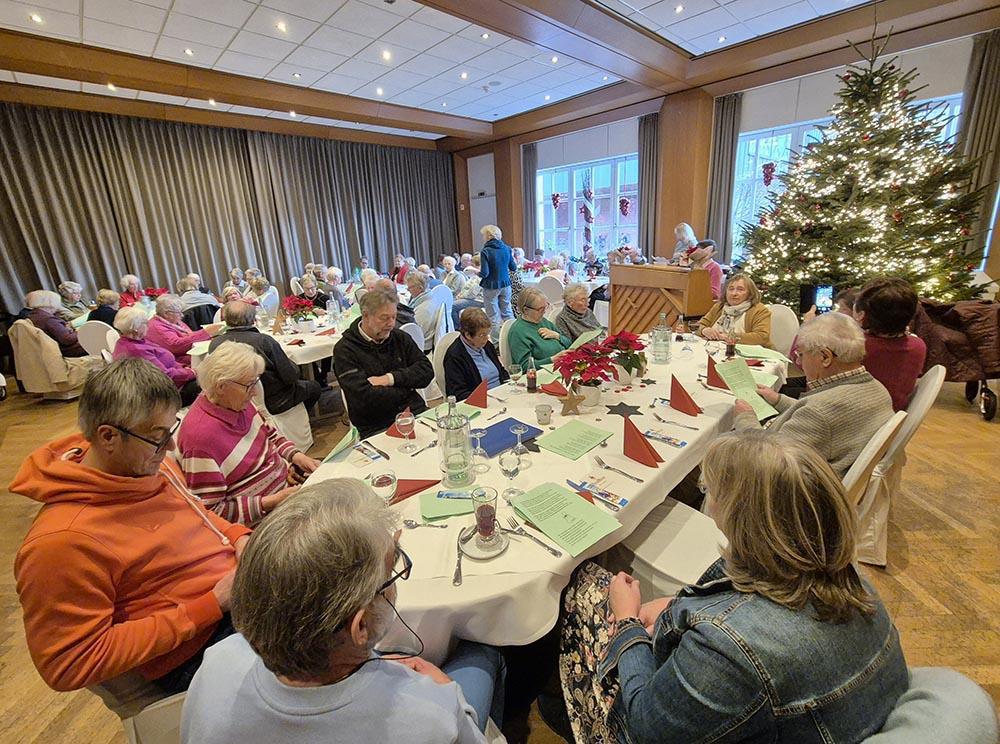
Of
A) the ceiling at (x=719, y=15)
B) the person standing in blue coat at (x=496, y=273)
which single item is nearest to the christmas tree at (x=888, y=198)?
the ceiling at (x=719, y=15)

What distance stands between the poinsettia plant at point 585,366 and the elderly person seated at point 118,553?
1411 mm

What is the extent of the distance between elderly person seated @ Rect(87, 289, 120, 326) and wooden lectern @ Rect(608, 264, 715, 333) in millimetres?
5827

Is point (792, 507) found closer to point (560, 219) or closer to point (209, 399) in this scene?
point (209, 399)

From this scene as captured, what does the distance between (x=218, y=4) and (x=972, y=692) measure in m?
5.99

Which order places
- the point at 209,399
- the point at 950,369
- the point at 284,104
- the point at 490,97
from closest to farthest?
1. the point at 209,399
2. the point at 950,369
3. the point at 284,104
4. the point at 490,97

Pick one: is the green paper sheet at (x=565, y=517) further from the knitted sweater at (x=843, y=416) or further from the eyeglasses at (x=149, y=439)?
the eyeglasses at (x=149, y=439)

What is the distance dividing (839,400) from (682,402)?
57 centimetres

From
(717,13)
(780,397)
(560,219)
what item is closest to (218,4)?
(717,13)

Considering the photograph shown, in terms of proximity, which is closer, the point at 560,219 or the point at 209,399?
the point at 209,399

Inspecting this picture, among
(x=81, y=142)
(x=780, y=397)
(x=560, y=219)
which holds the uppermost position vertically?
(x=81, y=142)

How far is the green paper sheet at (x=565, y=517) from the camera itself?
1.24 meters

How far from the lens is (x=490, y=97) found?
289 inches

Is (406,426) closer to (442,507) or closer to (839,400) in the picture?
(442,507)

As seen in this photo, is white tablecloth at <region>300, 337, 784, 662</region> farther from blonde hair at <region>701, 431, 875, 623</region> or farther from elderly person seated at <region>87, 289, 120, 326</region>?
elderly person seated at <region>87, 289, 120, 326</region>
